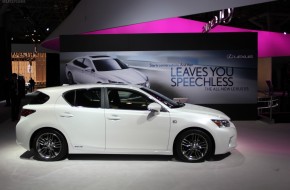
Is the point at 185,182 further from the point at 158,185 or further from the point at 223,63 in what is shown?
the point at 223,63

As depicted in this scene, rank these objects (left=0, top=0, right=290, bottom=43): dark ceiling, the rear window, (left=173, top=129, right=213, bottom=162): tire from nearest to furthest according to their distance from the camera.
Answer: (left=173, top=129, right=213, bottom=162): tire → the rear window → (left=0, top=0, right=290, bottom=43): dark ceiling

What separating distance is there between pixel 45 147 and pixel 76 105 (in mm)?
1024

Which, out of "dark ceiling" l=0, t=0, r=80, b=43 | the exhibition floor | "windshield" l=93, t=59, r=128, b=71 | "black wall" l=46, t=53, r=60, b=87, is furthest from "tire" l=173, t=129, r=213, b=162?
"black wall" l=46, t=53, r=60, b=87

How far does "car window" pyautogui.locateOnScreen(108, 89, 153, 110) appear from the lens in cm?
799

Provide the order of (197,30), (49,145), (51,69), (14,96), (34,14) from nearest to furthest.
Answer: (49,145) → (14,96) → (197,30) → (34,14) → (51,69)

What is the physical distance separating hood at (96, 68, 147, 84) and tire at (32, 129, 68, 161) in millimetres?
6479

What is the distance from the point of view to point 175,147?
784 cm

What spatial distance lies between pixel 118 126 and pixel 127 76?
6.59m

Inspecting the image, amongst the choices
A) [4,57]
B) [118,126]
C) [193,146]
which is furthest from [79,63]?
[4,57]

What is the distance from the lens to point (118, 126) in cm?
783

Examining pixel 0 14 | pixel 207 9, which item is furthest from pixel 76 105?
pixel 0 14

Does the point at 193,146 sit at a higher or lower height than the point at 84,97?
lower

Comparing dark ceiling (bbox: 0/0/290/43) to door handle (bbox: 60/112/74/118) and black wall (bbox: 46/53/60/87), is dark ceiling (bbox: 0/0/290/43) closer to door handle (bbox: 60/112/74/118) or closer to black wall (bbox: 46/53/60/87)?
black wall (bbox: 46/53/60/87)

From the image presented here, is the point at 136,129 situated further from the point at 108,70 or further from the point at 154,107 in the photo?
the point at 108,70
